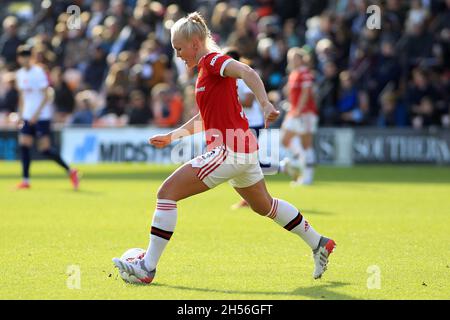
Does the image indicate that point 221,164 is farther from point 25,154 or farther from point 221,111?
point 25,154

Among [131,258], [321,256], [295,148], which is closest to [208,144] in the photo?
[131,258]

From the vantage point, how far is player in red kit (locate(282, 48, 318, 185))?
65.4 feet

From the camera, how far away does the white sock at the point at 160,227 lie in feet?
28.7

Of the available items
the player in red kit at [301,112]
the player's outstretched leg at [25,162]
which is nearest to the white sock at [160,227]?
the player's outstretched leg at [25,162]

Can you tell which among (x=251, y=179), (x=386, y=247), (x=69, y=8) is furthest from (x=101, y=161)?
(x=251, y=179)

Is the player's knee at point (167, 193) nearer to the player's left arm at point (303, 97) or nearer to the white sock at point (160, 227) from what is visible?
the white sock at point (160, 227)

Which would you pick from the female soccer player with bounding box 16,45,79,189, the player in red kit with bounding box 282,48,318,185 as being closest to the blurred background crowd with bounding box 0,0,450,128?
the player in red kit with bounding box 282,48,318,185

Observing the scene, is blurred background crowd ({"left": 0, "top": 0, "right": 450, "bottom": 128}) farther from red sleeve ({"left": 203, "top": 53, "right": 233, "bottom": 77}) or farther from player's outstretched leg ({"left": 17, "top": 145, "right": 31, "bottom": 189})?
red sleeve ({"left": 203, "top": 53, "right": 233, "bottom": 77})

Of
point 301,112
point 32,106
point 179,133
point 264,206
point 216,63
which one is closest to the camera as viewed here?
point 216,63

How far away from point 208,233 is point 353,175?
36.1 ft

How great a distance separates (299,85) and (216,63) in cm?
1176

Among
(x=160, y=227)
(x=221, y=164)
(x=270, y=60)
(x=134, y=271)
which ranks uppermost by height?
(x=270, y=60)

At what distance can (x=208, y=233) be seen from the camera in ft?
41.2

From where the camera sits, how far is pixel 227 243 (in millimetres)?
11570
